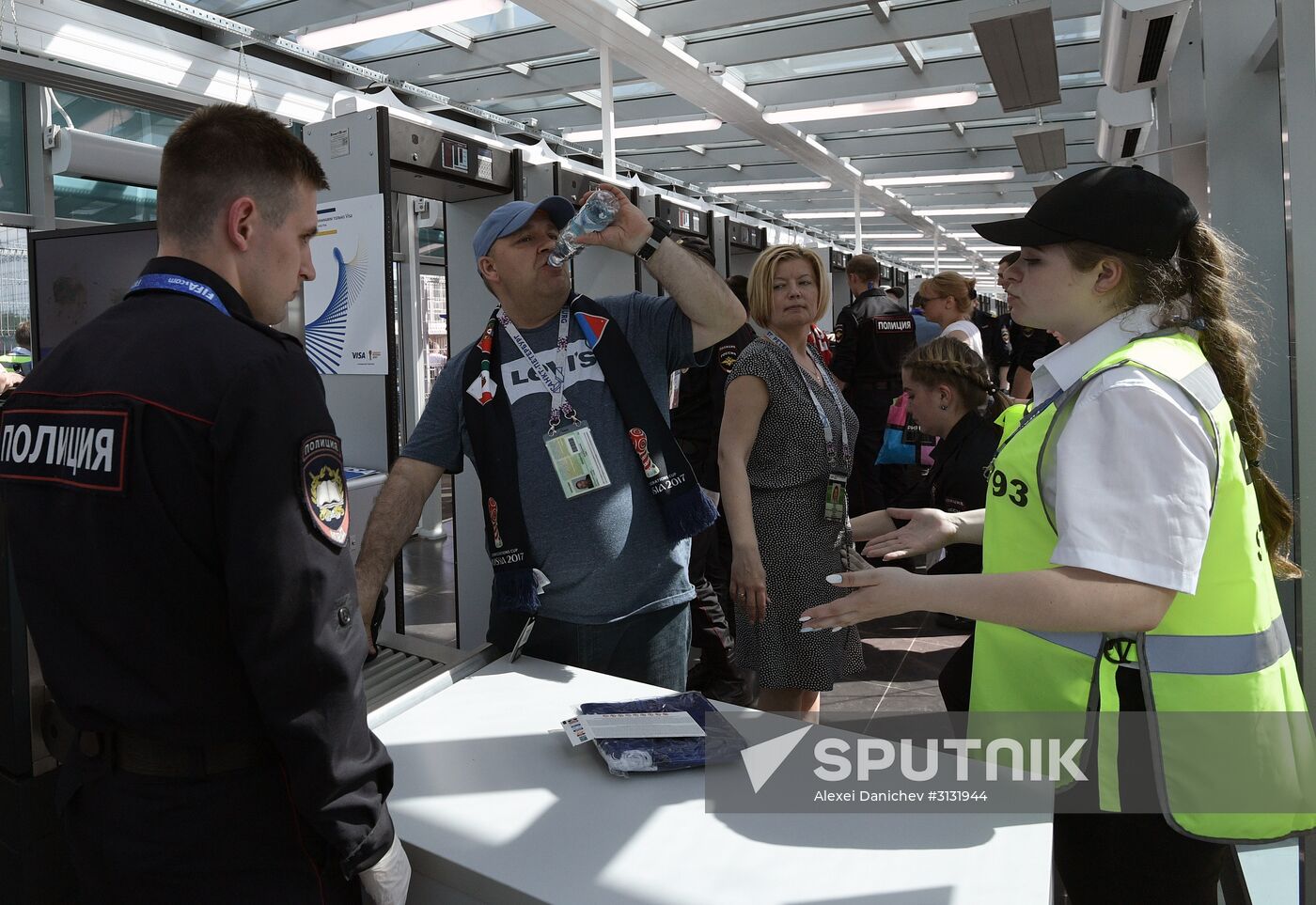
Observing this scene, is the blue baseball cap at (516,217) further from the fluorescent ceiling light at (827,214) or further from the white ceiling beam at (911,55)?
the fluorescent ceiling light at (827,214)

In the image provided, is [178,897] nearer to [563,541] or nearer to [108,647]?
[108,647]

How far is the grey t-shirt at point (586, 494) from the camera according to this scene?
1.79 m

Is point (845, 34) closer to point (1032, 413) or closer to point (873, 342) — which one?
point (873, 342)

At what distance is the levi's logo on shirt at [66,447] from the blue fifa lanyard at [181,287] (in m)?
0.17

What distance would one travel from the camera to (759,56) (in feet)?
19.7

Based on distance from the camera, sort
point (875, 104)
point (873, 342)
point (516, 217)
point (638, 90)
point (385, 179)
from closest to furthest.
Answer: point (516, 217) < point (385, 179) < point (873, 342) < point (875, 104) < point (638, 90)

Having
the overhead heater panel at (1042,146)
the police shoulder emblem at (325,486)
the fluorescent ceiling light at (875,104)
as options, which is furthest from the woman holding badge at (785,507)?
the overhead heater panel at (1042,146)

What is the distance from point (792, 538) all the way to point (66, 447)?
1724 millimetres

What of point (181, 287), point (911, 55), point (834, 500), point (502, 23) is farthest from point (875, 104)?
point (181, 287)

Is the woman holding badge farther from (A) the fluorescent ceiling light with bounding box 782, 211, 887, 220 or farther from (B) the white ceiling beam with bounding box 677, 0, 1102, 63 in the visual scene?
(A) the fluorescent ceiling light with bounding box 782, 211, 887, 220

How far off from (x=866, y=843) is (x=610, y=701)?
20.1 inches

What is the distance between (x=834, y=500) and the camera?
2.32 metres

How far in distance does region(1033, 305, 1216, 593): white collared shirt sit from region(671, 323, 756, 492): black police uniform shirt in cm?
251

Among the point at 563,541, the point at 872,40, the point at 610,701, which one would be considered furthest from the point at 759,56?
the point at 610,701
